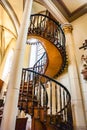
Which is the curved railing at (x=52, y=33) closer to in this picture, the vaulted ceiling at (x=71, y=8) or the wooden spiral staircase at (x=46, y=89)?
the wooden spiral staircase at (x=46, y=89)

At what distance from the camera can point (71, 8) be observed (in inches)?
253

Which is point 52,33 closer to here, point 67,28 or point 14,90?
point 67,28

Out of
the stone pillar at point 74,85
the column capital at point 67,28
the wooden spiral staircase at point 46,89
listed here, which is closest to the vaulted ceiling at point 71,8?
the column capital at point 67,28

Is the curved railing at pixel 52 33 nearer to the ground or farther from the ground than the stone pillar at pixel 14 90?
farther from the ground

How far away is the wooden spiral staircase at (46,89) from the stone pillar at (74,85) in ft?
0.83

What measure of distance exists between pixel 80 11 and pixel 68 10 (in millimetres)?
541

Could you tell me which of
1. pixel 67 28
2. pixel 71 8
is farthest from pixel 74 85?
pixel 71 8

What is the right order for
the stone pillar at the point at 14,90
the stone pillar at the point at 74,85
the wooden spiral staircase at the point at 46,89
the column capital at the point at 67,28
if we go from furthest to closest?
the column capital at the point at 67,28 < the stone pillar at the point at 74,85 < the wooden spiral staircase at the point at 46,89 < the stone pillar at the point at 14,90

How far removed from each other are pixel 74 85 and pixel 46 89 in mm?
1003

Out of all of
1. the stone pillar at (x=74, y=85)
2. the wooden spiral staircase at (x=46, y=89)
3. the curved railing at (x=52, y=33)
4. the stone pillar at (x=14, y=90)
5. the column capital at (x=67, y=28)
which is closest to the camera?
the stone pillar at (x=14, y=90)

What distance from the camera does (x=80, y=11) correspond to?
623cm

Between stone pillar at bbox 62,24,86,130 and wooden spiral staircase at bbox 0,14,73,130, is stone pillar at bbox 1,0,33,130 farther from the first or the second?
stone pillar at bbox 62,24,86,130

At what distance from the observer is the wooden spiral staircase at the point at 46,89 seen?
3.61m

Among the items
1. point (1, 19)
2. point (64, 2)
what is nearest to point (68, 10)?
point (64, 2)
